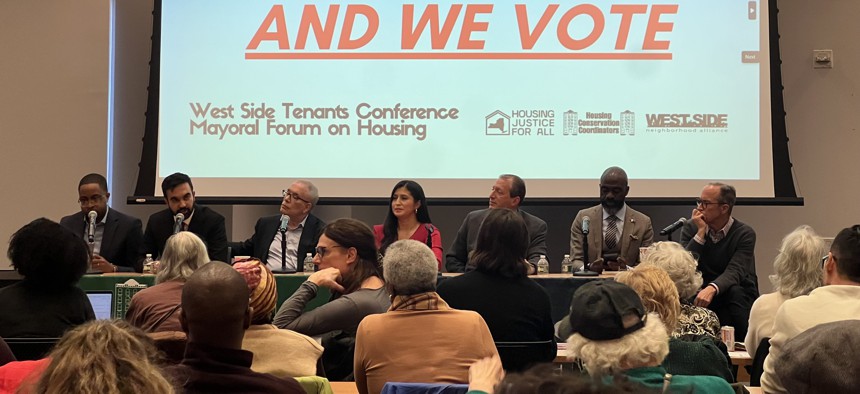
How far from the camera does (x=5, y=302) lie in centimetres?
338

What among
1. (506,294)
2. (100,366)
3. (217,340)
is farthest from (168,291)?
(100,366)

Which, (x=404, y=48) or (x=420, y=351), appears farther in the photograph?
(x=404, y=48)

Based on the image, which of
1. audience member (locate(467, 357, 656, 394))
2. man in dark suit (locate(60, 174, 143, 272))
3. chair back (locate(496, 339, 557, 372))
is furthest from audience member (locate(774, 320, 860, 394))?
man in dark suit (locate(60, 174, 143, 272))

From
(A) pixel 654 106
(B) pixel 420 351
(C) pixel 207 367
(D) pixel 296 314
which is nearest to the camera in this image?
(C) pixel 207 367

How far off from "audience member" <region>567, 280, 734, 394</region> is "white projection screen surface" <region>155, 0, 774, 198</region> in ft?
15.8

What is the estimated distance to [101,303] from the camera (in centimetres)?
480

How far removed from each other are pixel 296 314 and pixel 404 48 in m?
3.91

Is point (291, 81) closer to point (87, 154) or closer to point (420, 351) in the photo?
point (87, 154)

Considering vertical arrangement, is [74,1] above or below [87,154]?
above

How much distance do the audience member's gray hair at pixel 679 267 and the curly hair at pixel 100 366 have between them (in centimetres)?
262

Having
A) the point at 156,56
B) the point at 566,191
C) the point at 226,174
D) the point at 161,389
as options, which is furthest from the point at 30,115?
the point at 161,389

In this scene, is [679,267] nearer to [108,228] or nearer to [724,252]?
[724,252]

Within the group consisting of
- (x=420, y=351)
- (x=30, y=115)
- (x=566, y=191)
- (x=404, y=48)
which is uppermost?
(x=404, y=48)

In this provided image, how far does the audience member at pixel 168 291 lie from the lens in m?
3.50
